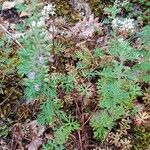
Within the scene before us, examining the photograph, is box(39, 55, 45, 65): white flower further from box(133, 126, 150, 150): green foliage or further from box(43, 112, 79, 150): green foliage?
box(133, 126, 150, 150): green foliage

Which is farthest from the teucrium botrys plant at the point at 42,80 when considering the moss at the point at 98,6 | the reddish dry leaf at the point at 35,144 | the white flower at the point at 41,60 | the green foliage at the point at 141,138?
the moss at the point at 98,6

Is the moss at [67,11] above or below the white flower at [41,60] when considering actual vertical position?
below

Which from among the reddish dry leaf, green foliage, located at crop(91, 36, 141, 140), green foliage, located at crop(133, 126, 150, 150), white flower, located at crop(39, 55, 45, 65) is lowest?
the reddish dry leaf

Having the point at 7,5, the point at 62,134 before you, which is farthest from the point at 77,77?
the point at 7,5

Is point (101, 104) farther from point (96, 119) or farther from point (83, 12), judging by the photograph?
point (83, 12)

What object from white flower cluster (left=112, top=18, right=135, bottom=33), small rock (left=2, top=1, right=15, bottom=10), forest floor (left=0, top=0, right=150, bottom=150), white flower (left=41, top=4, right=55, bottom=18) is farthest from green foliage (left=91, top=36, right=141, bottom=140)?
small rock (left=2, top=1, right=15, bottom=10)

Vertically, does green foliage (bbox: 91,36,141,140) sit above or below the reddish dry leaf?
above

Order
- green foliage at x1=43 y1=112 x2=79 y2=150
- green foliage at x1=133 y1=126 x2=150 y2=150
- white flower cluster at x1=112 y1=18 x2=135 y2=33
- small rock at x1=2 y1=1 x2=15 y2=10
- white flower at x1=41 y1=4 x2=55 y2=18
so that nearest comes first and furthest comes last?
1. green foliage at x1=43 y1=112 x2=79 y2=150
2. green foliage at x1=133 y1=126 x2=150 y2=150
3. white flower cluster at x1=112 y1=18 x2=135 y2=33
4. white flower at x1=41 y1=4 x2=55 y2=18
5. small rock at x1=2 y1=1 x2=15 y2=10

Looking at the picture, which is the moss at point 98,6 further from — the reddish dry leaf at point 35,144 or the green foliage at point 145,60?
the reddish dry leaf at point 35,144
